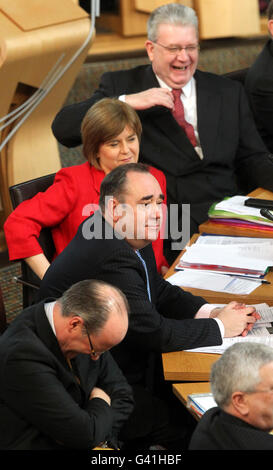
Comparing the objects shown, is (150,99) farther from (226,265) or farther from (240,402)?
(240,402)

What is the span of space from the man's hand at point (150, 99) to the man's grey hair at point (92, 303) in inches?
53.1

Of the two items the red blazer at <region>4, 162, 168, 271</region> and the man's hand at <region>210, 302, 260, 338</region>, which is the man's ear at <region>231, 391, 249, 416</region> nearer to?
the man's hand at <region>210, 302, 260, 338</region>

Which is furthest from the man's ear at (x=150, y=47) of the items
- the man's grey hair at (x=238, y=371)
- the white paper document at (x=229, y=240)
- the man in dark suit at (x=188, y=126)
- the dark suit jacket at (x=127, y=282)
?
the man's grey hair at (x=238, y=371)

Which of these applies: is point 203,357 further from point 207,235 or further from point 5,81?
point 5,81

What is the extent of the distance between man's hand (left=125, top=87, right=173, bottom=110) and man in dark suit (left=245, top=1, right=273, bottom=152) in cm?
80

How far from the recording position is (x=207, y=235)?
9.69 feet

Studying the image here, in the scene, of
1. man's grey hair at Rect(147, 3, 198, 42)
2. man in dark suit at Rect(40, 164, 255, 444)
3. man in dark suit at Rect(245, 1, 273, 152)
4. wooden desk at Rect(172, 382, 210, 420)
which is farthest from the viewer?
man in dark suit at Rect(245, 1, 273, 152)

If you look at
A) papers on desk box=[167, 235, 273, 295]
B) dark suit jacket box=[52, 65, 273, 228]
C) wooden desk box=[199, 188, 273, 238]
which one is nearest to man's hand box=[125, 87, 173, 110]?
dark suit jacket box=[52, 65, 273, 228]

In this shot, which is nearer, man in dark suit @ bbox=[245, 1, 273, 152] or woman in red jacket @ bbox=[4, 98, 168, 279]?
woman in red jacket @ bbox=[4, 98, 168, 279]

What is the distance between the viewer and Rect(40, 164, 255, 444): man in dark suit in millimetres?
2234

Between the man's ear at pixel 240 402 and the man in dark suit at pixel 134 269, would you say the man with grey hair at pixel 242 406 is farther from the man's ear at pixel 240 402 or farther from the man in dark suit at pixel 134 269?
the man in dark suit at pixel 134 269
